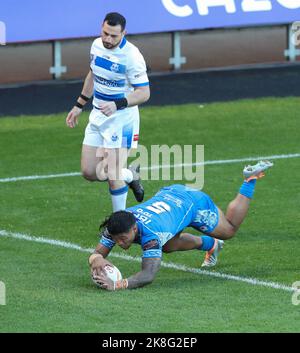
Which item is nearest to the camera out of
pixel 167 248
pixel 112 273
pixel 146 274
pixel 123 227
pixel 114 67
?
pixel 123 227

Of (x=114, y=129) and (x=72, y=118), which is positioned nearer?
(x=114, y=129)

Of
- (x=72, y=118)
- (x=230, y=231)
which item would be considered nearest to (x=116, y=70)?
(x=72, y=118)

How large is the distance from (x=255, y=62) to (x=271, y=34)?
1.47 metres

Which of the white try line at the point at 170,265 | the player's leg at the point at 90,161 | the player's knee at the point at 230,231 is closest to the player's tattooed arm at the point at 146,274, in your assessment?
the white try line at the point at 170,265

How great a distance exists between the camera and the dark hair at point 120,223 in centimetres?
1099

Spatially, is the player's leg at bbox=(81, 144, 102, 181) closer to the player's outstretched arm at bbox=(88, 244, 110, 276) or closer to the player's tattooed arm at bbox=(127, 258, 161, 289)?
the player's outstretched arm at bbox=(88, 244, 110, 276)

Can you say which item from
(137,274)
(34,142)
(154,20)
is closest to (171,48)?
(154,20)

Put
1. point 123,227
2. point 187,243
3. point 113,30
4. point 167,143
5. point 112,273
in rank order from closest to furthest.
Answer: point 123,227
point 112,273
point 187,243
point 113,30
point 167,143

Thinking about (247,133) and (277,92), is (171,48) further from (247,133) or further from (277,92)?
(247,133)

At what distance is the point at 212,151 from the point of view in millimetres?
18219

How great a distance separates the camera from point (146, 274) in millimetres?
11086

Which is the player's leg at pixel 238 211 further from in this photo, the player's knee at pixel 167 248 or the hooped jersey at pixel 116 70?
the hooped jersey at pixel 116 70

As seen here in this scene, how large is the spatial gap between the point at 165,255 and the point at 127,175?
4.62 ft

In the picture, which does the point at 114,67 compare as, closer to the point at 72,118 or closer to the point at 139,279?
the point at 72,118
